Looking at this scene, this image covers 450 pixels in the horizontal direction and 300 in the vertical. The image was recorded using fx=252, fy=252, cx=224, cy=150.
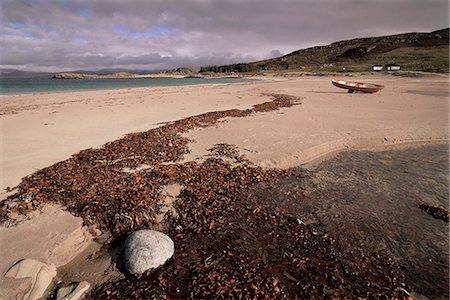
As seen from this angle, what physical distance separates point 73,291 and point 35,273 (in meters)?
0.73

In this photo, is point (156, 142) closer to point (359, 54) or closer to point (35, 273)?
point (35, 273)

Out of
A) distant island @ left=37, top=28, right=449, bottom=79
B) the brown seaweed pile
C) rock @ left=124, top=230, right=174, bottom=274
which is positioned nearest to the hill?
distant island @ left=37, top=28, right=449, bottom=79

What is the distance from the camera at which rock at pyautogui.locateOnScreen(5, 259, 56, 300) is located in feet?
11.6

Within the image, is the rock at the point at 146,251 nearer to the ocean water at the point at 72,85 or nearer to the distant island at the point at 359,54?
the ocean water at the point at 72,85

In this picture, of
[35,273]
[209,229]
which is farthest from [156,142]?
[35,273]

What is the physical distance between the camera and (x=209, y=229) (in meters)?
4.83

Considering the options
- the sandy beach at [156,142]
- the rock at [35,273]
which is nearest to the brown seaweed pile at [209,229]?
the sandy beach at [156,142]

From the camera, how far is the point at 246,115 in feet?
48.3

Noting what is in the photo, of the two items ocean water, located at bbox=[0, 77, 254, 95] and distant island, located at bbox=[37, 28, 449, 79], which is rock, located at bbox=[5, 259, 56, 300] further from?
distant island, located at bbox=[37, 28, 449, 79]

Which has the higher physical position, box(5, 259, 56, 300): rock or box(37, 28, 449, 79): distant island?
box(37, 28, 449, 79): distant island

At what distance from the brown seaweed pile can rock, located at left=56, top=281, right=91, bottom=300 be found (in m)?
0.15

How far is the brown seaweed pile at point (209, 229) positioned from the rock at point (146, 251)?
13 cm

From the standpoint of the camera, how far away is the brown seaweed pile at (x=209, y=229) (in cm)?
358

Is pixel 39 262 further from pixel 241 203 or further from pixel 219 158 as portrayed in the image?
pixel 219 158
